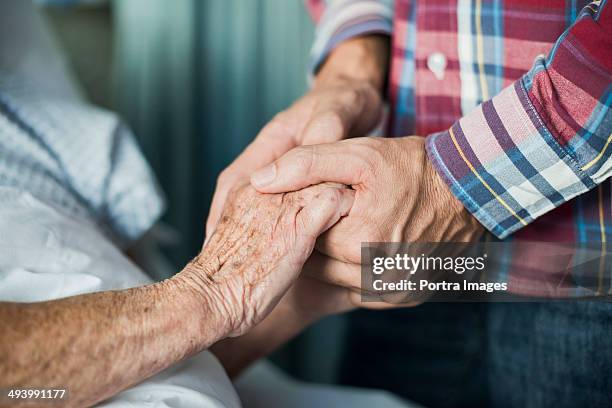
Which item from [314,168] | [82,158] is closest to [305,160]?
[314,168]

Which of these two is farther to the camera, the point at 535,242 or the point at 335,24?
the point at 335,24

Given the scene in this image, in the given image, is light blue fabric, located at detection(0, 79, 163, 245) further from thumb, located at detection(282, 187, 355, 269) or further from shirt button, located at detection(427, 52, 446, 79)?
shirt button, located at detection(427, 52, 446, 79)

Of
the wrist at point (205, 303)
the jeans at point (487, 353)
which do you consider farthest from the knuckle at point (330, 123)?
the jeans at point (487, 353)

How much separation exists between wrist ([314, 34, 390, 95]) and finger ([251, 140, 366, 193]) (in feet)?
1.00

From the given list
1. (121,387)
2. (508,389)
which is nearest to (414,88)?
(508,389)

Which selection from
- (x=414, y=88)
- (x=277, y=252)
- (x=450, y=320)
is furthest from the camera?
(x=450, y=320)

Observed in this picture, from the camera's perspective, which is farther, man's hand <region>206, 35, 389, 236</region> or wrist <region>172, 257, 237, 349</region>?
man's hand <region>206, 35, 389, 236</region>

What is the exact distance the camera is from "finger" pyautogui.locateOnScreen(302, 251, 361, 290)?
723mm

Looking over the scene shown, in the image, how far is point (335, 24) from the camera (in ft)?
3.42

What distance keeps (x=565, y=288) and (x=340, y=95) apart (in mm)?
392

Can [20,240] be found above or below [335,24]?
below

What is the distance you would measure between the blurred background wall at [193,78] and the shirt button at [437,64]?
1017 mm

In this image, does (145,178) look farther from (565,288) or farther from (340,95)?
(565,288)

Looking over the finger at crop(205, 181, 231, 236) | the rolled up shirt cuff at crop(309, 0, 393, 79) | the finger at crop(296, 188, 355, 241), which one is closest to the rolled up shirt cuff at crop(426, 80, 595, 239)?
the finger at crop(296, 188, 355, 241)
